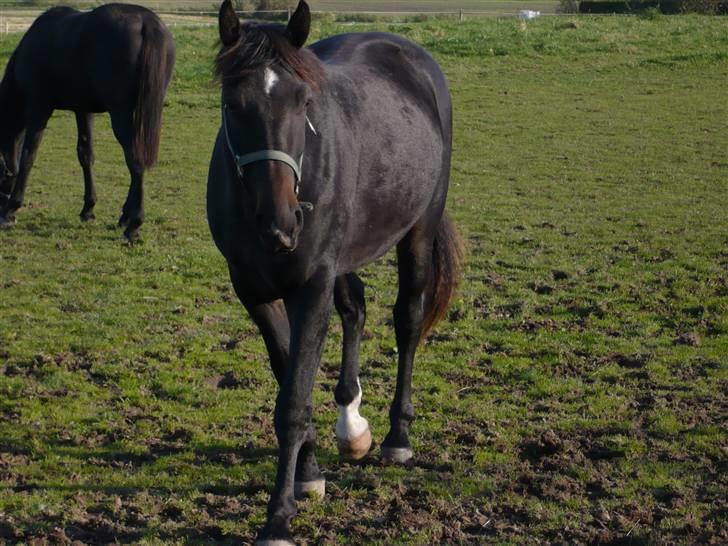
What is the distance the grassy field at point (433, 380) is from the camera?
167 inches

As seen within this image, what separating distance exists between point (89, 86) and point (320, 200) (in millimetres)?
7272

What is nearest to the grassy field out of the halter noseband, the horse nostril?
the halter noseband

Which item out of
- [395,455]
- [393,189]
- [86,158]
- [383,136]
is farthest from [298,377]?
[86,158]

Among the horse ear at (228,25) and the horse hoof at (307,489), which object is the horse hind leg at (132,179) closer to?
the horse hoof at (307,489)

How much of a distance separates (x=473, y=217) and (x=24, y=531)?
759cm

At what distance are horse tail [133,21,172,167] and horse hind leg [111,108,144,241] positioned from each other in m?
0.13

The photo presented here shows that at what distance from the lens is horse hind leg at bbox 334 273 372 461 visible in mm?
4828

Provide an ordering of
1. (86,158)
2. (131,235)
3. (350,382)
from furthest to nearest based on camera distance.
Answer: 1. (86,158)
2. (131,235)
3. (350,382)

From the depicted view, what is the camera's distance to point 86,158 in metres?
11.1

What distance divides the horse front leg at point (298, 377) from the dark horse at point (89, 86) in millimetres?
6103

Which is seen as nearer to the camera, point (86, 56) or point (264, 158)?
point (264, 158)

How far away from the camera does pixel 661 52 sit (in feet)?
83.7

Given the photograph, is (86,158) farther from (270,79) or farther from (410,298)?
(270,79)

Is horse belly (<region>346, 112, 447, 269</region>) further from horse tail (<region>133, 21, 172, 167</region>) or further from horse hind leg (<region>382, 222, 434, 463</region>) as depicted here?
horse tail (<region>133, 21, 172, 167</region>)
